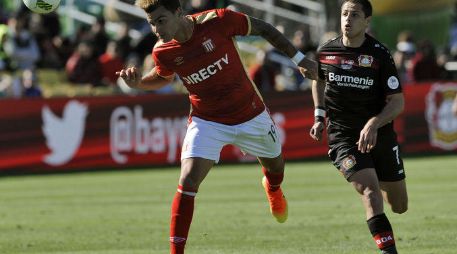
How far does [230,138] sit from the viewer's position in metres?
10.0

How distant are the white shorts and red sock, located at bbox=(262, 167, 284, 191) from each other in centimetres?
57

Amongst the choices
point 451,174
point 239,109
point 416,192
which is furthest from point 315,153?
point 239,109

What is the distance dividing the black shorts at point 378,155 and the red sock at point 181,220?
1.45 meters

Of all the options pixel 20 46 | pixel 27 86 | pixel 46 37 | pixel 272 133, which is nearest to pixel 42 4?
pixel 272 133

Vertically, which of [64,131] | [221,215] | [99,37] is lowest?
[64,131]

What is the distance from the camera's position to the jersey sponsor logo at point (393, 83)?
952 centimetres

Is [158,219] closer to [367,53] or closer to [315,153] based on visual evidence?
[367,53]

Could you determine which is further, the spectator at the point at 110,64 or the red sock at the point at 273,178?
the spectator at the point at 110,64

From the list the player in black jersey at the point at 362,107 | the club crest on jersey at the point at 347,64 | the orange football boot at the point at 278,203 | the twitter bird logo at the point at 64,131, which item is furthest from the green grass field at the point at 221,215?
the club crest on jersey at the point at 347,64

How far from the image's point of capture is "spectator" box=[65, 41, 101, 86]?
2544cm

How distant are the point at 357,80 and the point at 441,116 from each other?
15326mm

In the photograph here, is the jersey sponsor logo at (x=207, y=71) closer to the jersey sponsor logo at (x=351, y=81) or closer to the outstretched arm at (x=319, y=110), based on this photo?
the outstretched arm at (x=319, y=110)

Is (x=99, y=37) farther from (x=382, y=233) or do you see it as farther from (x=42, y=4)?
(x=382, y=233)

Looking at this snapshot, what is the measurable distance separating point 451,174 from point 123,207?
6.86m
